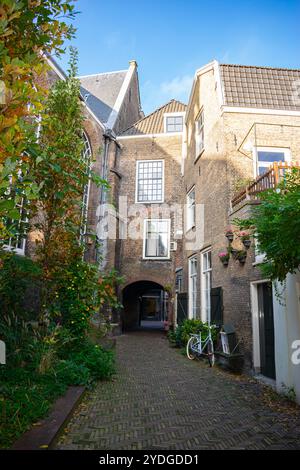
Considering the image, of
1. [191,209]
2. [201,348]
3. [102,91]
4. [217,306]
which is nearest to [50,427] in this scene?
[201,348]

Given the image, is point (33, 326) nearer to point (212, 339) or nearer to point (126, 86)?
point (212, 339)

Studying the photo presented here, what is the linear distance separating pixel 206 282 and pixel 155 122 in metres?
12.2

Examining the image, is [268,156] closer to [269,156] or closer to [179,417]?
[269,156]

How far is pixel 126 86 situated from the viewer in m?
20.1

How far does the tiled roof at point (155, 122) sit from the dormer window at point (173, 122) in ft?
0.99

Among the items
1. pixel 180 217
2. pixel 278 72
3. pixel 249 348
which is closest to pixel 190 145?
pixel 180 217

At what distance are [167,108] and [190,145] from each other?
21.4 ft

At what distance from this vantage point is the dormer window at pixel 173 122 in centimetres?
1838

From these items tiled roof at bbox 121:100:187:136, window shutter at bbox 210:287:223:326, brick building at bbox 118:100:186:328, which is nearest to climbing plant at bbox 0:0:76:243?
window shutter at bbox 210:287:223:326

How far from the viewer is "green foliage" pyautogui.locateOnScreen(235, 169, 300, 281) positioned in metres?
3.23

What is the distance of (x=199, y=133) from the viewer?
1271cm

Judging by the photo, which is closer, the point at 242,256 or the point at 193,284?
the point at 242,256

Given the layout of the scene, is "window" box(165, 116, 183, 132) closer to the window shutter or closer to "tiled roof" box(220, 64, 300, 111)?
"tiled roof" box(220, 64, 300, 111)

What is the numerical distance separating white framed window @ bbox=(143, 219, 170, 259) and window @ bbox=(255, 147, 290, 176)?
8.31 metres
